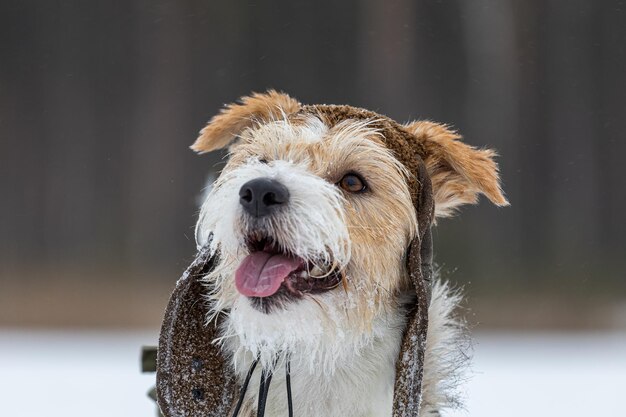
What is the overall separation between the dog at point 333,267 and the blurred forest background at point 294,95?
6.34 meters

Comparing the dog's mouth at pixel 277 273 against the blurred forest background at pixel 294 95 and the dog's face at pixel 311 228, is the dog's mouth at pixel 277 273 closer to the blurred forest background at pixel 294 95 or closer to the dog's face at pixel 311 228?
the dog's face at pixel 311 228

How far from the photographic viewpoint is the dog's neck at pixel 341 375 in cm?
296

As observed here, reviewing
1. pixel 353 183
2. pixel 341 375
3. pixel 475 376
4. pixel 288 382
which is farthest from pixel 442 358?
pixel 475 376

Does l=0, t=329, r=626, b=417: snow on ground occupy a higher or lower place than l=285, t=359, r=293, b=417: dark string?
lower

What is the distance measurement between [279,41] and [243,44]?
1.31ft

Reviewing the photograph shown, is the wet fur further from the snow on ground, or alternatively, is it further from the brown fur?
the snow on ground

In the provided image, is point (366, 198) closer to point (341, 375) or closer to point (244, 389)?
point (341, 375)

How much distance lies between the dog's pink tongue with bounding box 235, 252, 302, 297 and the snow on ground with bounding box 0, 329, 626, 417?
10.1ft

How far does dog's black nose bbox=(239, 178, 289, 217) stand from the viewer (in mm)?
2709

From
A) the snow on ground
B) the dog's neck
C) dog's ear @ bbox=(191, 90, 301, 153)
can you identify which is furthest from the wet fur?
the snow on ground

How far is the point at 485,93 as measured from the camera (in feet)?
32.7

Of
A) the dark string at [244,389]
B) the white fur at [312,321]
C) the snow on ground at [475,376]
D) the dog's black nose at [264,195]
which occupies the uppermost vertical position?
the dog's black nose at [264,195]

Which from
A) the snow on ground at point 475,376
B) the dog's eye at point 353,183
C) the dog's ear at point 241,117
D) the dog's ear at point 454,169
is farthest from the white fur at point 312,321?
the snow on ground at point 475,376

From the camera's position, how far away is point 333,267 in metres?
2.78
